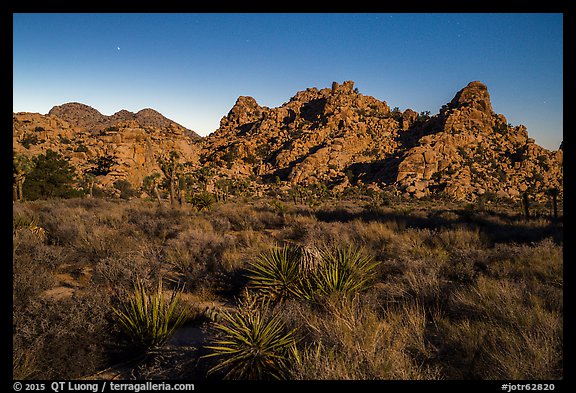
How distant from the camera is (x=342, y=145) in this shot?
85750 millimetres

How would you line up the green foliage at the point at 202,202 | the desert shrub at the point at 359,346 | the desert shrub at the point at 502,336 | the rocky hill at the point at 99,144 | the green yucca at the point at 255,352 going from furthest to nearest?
the rocky hill at the point at 99,144
the green foliage at the point at 202,202
the green yucca at the point at 255,352
the desert shrub at the point at 502,336
the desert shrub at the point at 359,346

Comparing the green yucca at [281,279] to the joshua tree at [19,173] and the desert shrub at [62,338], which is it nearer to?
the desert shrub at [62,338]

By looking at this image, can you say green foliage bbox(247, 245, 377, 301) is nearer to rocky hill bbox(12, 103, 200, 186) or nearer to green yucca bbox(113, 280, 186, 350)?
green yucca bbox(113, 280, 186, 350)

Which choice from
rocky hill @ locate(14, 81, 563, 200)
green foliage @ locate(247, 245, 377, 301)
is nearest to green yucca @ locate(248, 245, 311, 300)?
green foliage @ locate(247, 245, 377, 301)

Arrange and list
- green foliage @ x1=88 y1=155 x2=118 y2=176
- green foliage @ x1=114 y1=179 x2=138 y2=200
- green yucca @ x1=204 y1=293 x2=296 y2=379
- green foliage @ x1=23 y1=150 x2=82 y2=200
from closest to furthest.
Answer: green yucca @ x1=204 y1=293 x2=296 y2=379
green foliage @ x1=23 y1=150 x2=82 y2=200
green foliage @ x1=114 y1=179 x2=138 y2=200
green foliage @ x1=88 y1=155 x2=118 y2=176

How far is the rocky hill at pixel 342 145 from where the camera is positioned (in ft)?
194

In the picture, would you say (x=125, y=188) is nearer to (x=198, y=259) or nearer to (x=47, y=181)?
(x=47, y=181)

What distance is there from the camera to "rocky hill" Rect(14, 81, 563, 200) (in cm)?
5900

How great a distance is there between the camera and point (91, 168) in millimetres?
55188

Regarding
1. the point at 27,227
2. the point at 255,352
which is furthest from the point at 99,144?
the point at 255,352

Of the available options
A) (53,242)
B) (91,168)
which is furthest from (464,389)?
(91,168)

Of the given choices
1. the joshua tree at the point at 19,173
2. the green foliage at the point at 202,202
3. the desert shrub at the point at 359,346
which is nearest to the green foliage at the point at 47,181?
the joshua tree at the point at 19,173
